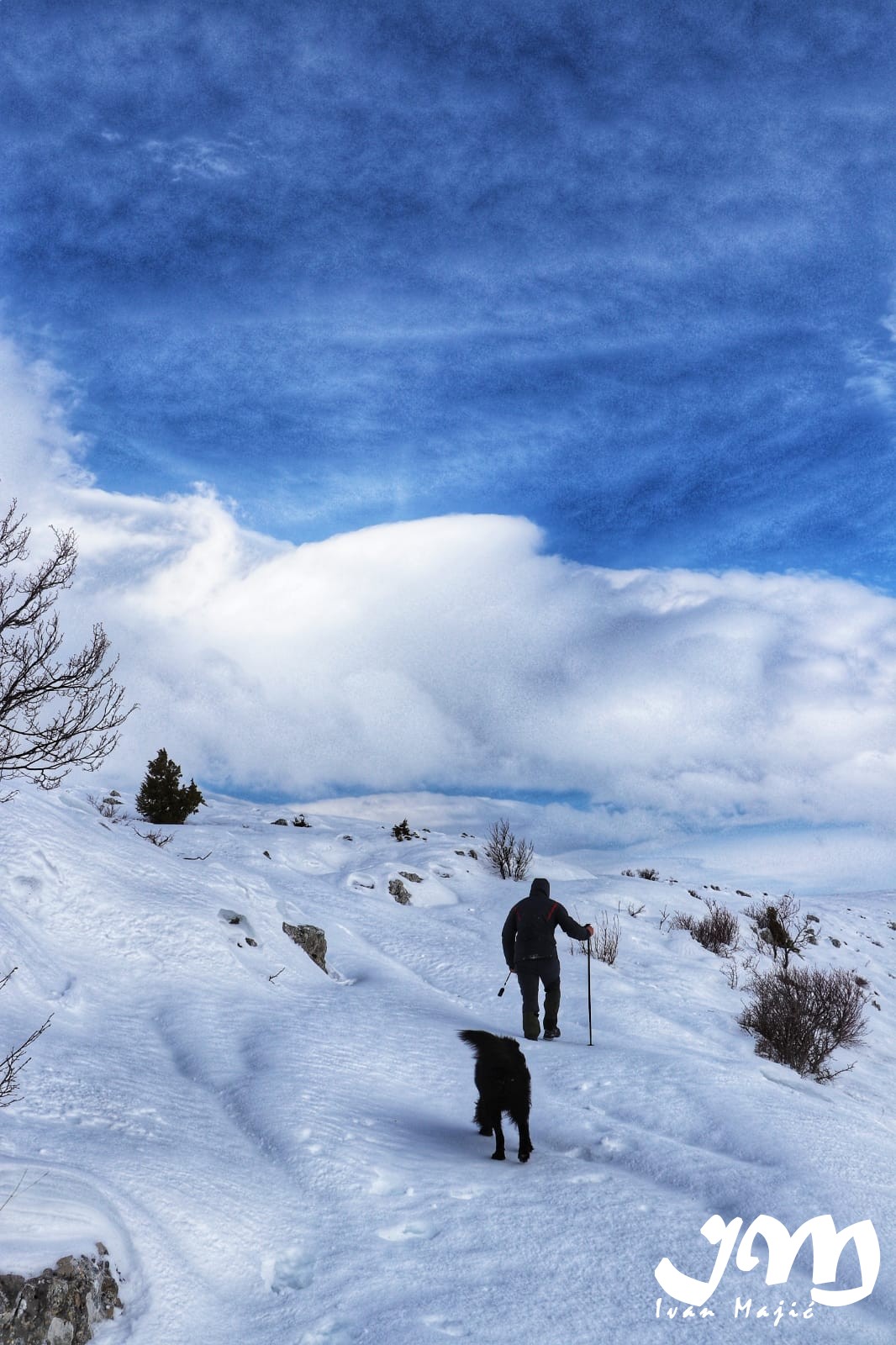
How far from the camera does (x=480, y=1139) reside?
5719 millimetres

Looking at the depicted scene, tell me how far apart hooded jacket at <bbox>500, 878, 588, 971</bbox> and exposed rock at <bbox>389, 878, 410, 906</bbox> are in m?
7.43

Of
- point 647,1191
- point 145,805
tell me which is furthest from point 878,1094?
point 145,805

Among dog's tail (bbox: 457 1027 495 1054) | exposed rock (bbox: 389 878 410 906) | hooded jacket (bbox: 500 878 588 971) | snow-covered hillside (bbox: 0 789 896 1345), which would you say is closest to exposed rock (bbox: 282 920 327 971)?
snow-covered hillside (bbox: 0 789 896 1345)

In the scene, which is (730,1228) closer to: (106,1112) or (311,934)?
(106,1112)

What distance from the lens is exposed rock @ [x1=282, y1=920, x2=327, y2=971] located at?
37.7 feet

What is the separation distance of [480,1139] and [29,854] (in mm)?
6629

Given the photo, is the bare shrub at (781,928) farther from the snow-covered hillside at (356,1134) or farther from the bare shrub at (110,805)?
the bare shrub at (110,805)

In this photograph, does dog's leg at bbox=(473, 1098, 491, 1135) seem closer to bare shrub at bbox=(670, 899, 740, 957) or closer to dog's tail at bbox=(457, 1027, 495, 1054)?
dog's tail at bbox=(457, 1027, 495, 1054)

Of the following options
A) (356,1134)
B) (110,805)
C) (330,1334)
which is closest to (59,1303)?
(330,1334)

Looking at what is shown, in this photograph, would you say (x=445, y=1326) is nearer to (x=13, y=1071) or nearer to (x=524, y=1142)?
(x=524, y=1142)

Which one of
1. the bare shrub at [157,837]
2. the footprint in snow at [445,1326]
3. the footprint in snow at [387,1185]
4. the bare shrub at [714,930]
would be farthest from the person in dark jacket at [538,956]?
the bare shrub at [157,837]

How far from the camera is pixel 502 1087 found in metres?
5.24

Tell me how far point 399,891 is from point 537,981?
8.06 m

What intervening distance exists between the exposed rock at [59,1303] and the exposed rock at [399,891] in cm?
1321
